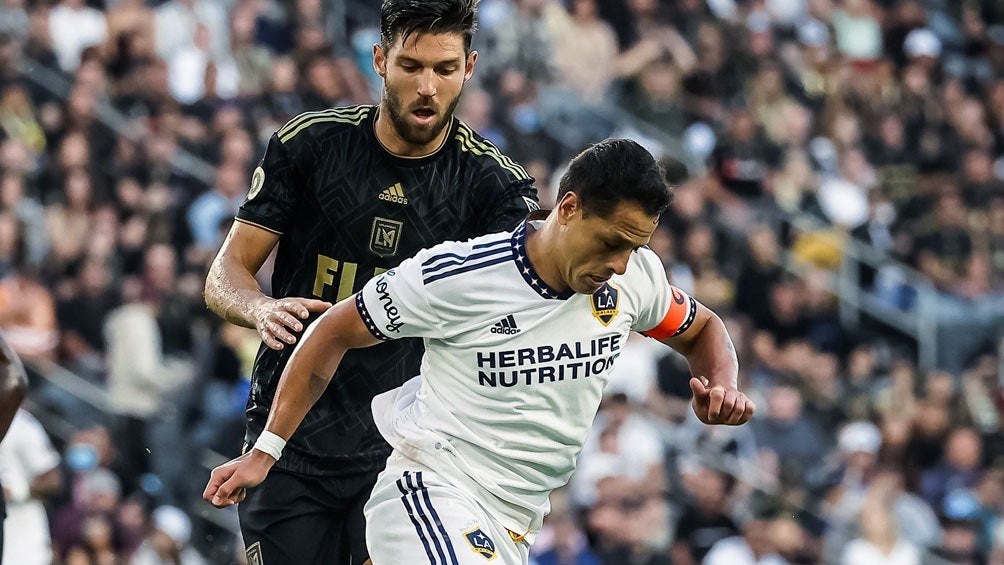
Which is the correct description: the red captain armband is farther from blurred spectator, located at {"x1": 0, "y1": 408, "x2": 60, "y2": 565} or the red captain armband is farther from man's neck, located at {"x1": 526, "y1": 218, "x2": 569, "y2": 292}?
blurred spectator, located at {"x1": 0, "y1": 408, "x2": 60, "y2": 565}

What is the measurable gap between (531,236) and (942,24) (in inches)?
634

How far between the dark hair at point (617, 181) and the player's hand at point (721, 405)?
601 millimetres

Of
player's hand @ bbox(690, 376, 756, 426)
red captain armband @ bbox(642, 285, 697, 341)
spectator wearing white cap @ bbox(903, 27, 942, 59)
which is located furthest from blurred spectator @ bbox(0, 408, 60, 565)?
spectator wearing white cap @ bbox(903, 27, 942, 59)

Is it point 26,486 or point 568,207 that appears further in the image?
point 26,486

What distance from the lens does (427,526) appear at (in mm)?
5055

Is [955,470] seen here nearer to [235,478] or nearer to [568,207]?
[568,207]

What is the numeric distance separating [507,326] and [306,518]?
1.19 meters

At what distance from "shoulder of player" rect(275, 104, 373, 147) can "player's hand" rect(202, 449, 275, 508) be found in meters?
1.20

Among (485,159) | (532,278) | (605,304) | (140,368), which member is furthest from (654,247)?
(532,278)

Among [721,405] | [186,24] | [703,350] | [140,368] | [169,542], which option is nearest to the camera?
[721,405]

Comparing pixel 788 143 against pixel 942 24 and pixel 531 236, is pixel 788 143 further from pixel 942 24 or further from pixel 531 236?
pixel 531 236

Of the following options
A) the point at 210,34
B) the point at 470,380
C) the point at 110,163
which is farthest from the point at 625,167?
the point at 210,34

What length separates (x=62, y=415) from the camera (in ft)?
41.1

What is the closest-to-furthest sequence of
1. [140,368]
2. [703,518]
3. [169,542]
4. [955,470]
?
[169,542]
[140,368]
[703,518]
[955,470]
